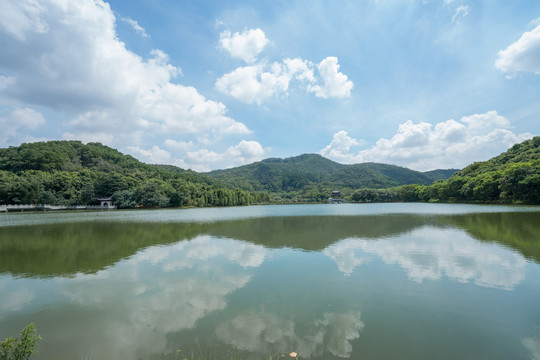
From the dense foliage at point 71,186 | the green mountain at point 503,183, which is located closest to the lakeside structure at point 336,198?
the green mountain at point 503,183

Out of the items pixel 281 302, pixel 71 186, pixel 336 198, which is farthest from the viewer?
pixel 336 198

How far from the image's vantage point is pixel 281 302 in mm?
6832

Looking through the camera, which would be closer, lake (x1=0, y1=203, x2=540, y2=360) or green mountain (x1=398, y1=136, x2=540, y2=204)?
lake (x1=0, y1=203, x2=540, y2=360)

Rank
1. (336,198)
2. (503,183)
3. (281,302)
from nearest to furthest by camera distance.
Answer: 1. (281,302)
2. (503,183)
3. (336,198)

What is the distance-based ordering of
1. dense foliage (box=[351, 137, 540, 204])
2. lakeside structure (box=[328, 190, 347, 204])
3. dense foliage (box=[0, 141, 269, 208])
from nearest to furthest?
dense foliage (box=[351, 137, 540, 204]) → dense foliage (box=[0, 141, 269, 208]) → lakeside structure (box=[328, 190, 347, 204])

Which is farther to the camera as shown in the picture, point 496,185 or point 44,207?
point 44,207

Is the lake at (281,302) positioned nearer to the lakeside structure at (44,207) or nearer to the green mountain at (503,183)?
the green mountain at (503,183)

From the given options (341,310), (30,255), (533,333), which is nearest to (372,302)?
(341,310)

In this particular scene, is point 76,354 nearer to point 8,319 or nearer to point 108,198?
point 8,319

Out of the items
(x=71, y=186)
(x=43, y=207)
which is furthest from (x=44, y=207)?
(x=71, y=186)

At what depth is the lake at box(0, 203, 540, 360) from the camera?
4.72m

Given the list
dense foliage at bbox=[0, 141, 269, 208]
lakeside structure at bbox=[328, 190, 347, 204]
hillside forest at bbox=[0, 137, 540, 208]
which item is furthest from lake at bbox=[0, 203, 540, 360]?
lakeside structure at bbox=[328, 190, 347, 204]

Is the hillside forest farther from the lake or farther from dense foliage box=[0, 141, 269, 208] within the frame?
the lake

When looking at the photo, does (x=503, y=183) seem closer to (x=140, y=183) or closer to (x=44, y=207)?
(x=140, y=183)
